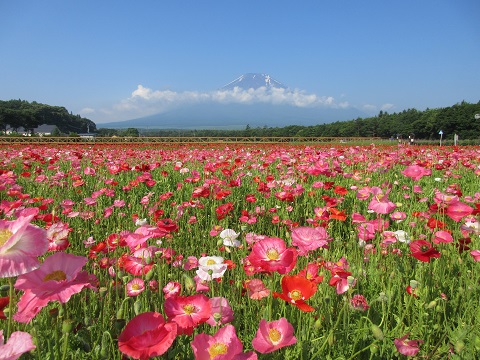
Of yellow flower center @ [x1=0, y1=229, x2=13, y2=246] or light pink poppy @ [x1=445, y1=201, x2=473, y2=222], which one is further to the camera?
light pink poppy @ [x1=445, y1=201, x2=473, y2=222]

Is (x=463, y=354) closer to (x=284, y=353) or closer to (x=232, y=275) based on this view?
(x=284, y=353)

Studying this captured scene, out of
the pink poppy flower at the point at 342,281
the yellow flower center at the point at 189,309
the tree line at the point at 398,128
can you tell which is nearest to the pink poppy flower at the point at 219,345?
the yellow flower center at the point at 189,309

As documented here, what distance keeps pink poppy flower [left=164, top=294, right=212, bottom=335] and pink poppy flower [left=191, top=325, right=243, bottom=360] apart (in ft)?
0.25

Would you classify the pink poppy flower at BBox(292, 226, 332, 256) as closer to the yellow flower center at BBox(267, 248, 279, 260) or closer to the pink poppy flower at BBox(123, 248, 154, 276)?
the yellow flower center at BBox(267, 248, 279, 260)

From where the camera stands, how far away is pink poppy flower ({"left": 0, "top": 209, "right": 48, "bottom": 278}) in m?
0.73

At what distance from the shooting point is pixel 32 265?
750mm

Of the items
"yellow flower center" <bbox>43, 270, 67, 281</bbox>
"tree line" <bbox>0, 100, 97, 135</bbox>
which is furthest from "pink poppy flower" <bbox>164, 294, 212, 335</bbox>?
"tree line" <bbox>0, 100, 97, 135</bbox>

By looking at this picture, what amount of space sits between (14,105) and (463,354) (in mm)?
116455

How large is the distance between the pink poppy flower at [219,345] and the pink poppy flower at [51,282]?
0.29 m

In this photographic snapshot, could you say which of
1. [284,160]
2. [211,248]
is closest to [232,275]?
Answer: [211,248]

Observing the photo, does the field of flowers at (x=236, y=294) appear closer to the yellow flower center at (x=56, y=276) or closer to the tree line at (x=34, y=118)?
the yellow flower center at (x=56, y=276)

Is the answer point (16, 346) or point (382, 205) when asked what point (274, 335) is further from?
point (382, 205)

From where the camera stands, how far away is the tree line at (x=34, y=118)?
265ft

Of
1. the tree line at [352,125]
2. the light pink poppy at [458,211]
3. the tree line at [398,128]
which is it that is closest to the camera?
the light pink poppy at [458,211]
